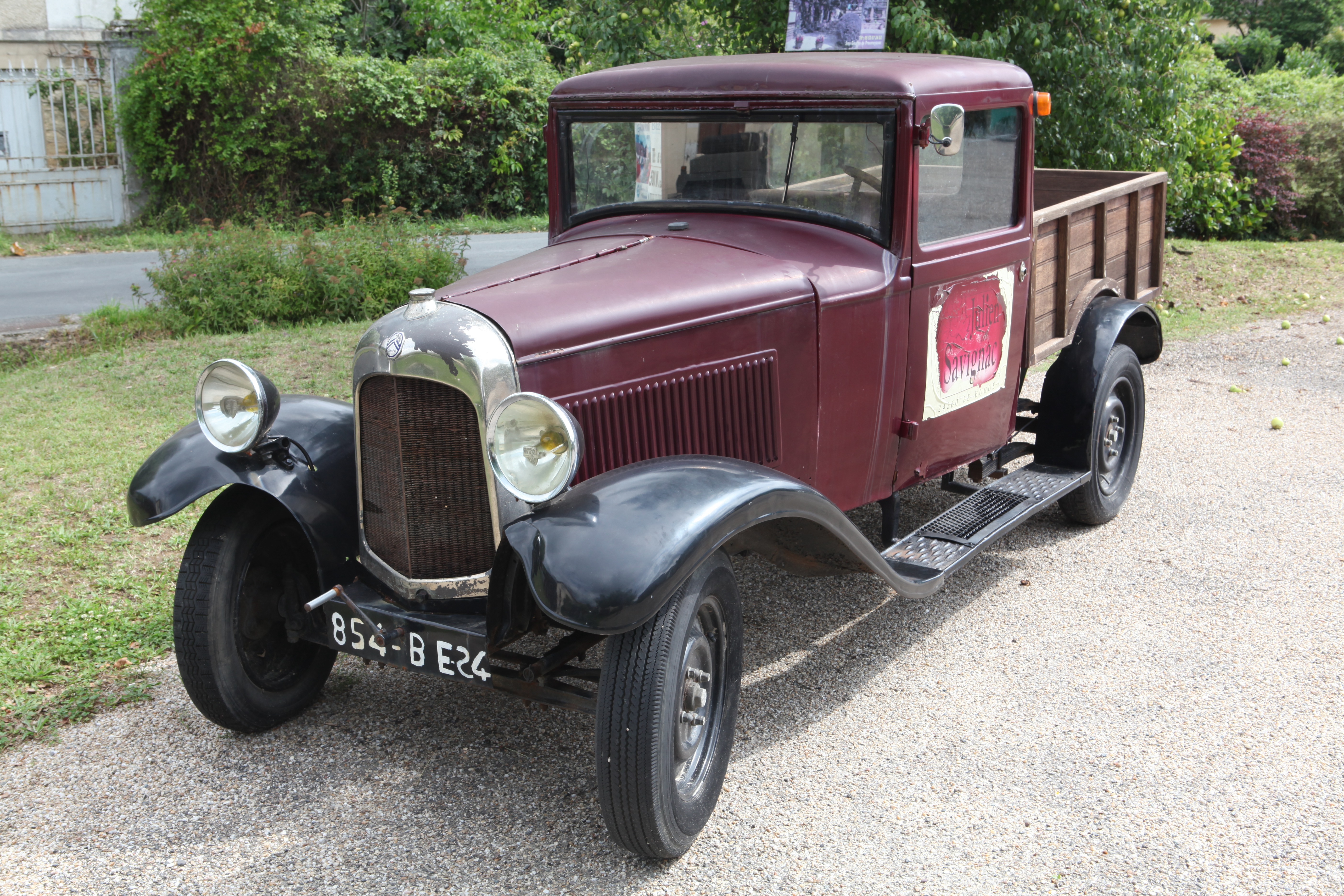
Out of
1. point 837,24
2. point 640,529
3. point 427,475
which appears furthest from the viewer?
point 837,24

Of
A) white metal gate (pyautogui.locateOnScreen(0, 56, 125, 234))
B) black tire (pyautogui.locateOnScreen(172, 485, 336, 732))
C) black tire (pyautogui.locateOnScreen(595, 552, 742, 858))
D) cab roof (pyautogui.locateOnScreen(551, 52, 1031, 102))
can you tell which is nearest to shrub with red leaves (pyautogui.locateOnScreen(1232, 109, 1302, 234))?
cab roof (pyautogui.locateOnScreen(551, 52, 1031, 102))

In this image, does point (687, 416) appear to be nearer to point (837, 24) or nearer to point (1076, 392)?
point (1076, 392)

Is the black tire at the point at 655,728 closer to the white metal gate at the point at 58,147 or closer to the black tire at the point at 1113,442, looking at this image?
the black tire at the point at 1113,442

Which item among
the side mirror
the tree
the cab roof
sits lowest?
the side mirror

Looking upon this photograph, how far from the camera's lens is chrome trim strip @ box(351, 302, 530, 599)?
8.78ft

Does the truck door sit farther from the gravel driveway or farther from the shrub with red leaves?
the shrub with red leaves

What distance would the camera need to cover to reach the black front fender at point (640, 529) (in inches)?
92.7

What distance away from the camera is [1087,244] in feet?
16.0

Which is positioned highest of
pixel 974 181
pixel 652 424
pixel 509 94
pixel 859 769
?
pixel 509 94

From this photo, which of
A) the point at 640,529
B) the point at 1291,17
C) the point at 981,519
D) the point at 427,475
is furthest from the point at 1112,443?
the point at 1291,17

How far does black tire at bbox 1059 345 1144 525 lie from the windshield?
1695mm

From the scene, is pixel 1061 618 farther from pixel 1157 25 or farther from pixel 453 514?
pixel 1157 25

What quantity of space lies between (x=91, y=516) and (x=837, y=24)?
425cm

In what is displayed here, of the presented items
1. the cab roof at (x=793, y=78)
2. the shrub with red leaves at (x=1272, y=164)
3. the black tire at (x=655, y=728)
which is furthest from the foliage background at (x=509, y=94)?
the black tire at (x=655, y=728)
